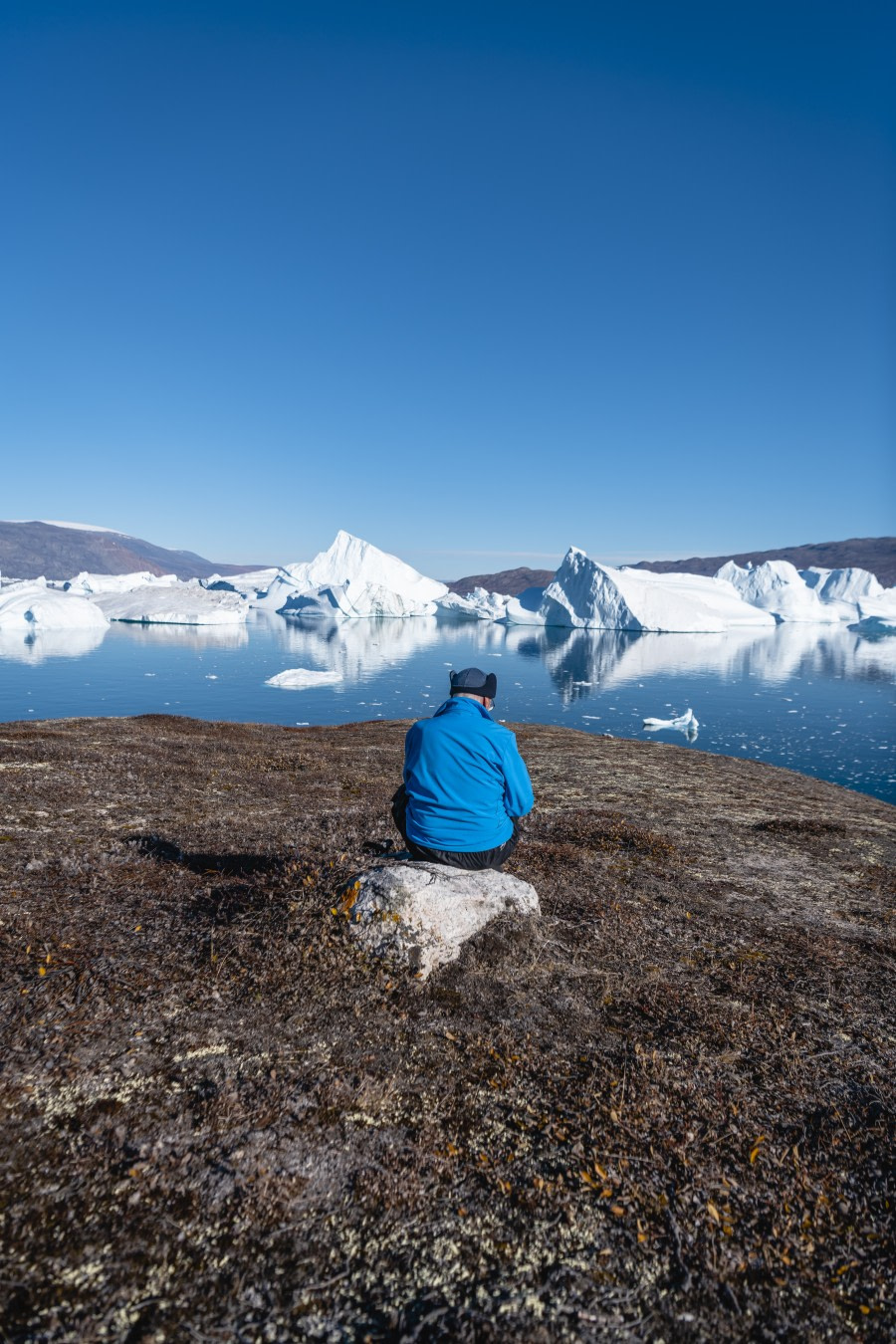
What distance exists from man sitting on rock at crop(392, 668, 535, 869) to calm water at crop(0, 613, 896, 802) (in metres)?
24.4

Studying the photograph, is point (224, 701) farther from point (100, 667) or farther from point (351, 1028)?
point (351, 1028)

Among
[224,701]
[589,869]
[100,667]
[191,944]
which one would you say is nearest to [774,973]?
[589,869]

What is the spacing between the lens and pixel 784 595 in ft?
458

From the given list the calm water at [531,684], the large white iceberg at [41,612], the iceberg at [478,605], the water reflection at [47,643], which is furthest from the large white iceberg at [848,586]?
the large white iceberg at [41,612]

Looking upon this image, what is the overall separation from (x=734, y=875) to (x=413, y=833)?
5.14m

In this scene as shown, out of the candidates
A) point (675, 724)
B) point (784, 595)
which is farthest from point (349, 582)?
point (675, 724)

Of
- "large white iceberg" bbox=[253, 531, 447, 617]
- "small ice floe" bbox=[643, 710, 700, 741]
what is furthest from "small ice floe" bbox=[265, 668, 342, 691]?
"large white iceberg" bbox=[253, 531, 447, 617]

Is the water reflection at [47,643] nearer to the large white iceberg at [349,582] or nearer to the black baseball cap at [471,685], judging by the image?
the large white iceberg at [349,582]

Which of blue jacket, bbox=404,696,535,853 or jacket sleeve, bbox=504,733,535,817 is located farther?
jacket sleeve, bbox=504,733,535,817

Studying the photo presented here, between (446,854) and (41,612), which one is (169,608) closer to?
(41,612)

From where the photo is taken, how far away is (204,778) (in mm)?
13359

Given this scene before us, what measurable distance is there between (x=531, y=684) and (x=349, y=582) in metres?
90.3

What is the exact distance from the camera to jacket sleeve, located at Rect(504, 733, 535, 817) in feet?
18.7

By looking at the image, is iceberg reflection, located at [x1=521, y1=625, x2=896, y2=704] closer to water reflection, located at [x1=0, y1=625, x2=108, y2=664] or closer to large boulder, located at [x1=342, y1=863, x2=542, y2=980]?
large boulder, located at [x1=342, y1=863, x2=542, y2=980]
